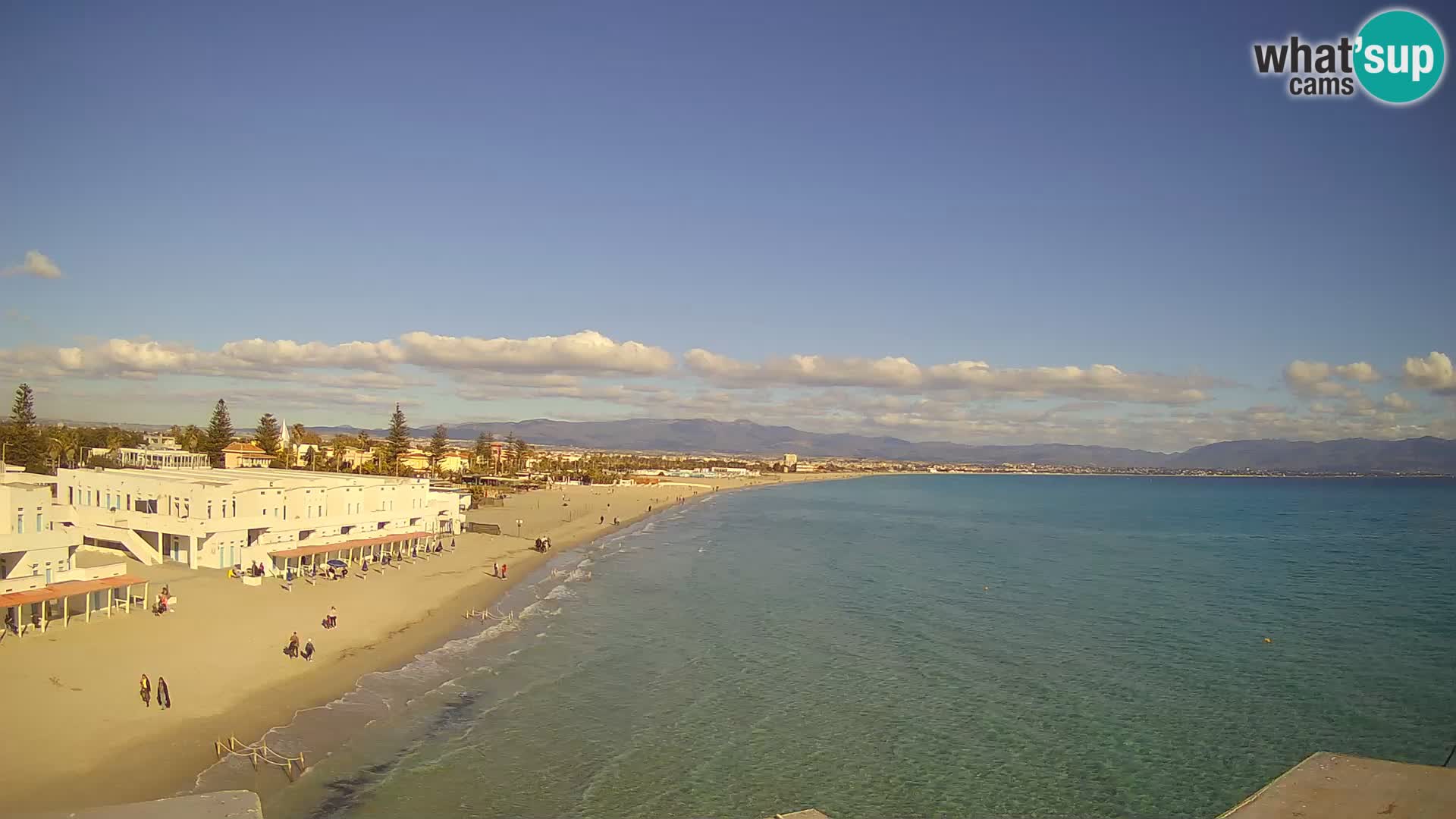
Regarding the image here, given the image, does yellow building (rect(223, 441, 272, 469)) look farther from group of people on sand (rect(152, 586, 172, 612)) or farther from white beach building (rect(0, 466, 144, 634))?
white beach building (rect(0, 466, 144, 634))

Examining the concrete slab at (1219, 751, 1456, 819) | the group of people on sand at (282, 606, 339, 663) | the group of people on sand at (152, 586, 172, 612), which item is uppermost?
the concrete slab at (1219, 751, 1456, 819)

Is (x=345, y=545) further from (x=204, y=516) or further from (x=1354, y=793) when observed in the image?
(x=1354, y=793)

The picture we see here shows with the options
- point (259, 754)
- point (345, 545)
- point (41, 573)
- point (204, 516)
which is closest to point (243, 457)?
point (345, 545)

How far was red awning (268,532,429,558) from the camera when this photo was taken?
125 ft

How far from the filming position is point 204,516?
36.4 metres

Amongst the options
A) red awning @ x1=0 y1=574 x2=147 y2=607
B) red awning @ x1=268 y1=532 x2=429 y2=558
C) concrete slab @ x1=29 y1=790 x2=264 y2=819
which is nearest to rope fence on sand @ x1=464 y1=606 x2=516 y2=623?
red awning @ x1=268 y1=532 x2=429 y2=558

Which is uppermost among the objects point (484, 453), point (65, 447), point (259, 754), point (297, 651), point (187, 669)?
point (65, 447)

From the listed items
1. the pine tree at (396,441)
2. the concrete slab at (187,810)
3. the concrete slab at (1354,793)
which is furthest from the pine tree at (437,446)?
the concrete slab at (1354,793)

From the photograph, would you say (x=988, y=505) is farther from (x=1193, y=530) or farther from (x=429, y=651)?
(x=429, y=651)

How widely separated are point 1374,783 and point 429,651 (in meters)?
25.7

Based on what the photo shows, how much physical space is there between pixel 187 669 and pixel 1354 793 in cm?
2617

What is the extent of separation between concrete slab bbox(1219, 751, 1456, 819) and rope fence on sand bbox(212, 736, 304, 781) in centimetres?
1741

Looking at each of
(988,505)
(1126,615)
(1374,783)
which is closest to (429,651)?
(1374,783)

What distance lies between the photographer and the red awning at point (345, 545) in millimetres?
37969
